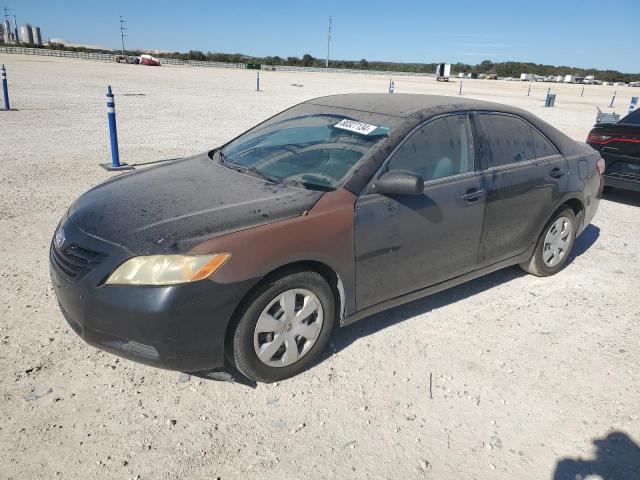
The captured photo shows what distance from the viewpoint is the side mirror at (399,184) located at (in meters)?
3.05

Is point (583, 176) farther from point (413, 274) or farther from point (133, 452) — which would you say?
point (133, 452)

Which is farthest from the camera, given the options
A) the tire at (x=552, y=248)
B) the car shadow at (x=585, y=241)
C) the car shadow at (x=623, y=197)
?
the car shadow at (x=623, y=197)

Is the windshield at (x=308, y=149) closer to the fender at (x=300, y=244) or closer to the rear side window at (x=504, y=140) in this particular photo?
the fender at (x=300, y=244)

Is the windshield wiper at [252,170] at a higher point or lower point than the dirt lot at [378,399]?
higher

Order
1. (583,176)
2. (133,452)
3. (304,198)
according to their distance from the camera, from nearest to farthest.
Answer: (133,452) < (304,198) < (583,176)

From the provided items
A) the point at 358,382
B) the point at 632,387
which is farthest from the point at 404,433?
the point at 632,387

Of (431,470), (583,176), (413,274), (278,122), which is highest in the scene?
(278,122)

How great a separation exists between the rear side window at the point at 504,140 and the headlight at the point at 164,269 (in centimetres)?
242

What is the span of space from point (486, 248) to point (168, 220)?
2.50m

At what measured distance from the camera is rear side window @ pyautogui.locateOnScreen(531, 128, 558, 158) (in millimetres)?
4301

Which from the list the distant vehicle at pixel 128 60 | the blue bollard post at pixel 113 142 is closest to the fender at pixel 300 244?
the blue bollard post at pixel 113 142

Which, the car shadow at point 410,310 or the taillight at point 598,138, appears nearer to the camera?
the car shadow at point 410,310

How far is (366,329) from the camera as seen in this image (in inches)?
144

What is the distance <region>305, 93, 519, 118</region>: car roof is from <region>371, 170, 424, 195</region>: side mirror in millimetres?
622
